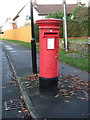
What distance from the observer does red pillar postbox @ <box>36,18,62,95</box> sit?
5.19 m

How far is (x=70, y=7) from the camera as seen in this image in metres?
53.0

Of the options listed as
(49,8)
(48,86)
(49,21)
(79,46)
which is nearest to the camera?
(49,21)

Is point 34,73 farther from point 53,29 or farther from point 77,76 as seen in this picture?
point 53,29

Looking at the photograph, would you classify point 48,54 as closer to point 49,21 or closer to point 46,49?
point 46,49

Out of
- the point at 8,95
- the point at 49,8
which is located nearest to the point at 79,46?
the point at 8,95

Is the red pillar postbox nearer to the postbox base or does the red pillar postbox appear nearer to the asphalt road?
the postbox base

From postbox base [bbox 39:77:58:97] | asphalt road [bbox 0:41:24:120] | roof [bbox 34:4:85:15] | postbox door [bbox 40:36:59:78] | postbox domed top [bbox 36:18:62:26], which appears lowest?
asphalt road [bbox 0:41:24:120]

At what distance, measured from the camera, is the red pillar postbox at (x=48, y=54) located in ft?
17.0

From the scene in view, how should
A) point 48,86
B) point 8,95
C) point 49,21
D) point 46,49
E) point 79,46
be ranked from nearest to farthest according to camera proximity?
point 49,21, point 46,49, point 48,86, point 8,95, point 79,46

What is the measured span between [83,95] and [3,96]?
2.04 metres

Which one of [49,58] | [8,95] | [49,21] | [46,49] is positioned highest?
[49,21]

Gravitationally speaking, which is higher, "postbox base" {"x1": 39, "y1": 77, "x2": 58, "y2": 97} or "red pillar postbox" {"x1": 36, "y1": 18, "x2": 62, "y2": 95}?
"red pillar postbox" {"x1": 36, "y1": 18, "x2": 62, "y2": 95}

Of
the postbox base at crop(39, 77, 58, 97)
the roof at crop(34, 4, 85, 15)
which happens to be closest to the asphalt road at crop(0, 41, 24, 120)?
the postbox base at crop(39, 77, 58, 97)

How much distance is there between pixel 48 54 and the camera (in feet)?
17.4
